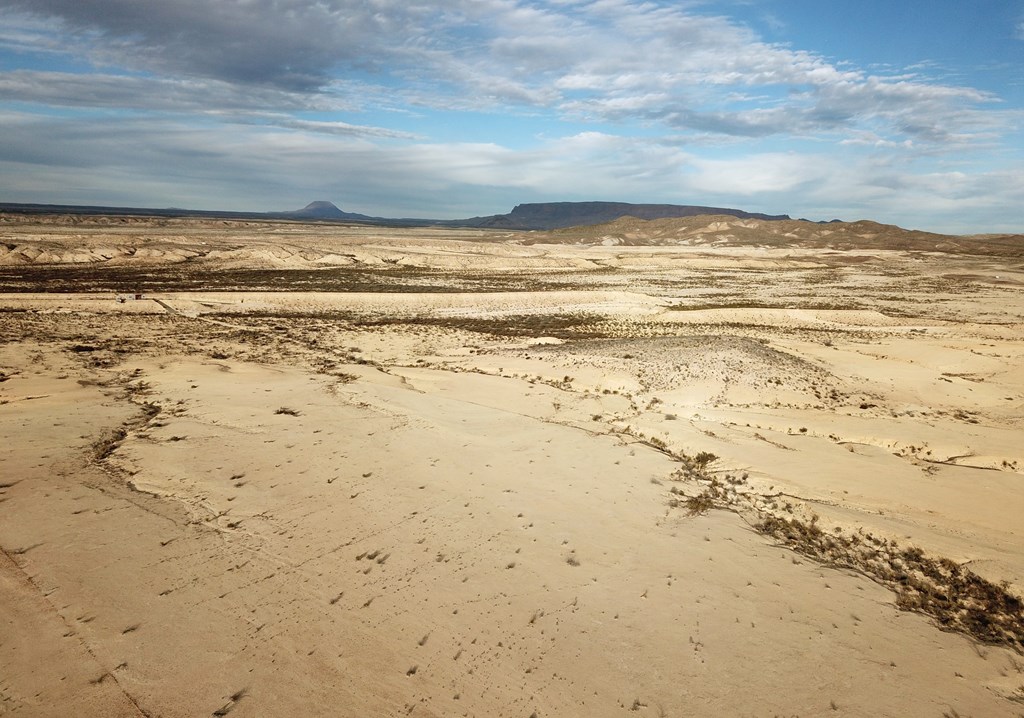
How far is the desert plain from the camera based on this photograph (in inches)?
205

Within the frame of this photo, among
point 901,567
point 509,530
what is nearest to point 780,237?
point 901,567

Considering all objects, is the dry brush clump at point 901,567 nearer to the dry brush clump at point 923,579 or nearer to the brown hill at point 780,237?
the dry brush clump at point 923,579

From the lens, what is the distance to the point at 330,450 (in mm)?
10227

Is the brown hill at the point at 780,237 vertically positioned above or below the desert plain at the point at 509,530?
above

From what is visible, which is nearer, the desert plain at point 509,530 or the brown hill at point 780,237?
the desert plain at point 509,530

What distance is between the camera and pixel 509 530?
780cm

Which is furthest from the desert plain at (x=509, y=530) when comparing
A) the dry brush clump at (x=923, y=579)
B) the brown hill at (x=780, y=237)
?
the brown hill at (x=780, y=237)

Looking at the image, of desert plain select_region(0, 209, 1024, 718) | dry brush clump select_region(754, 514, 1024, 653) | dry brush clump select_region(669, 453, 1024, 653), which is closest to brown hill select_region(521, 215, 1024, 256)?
desert plain select_region(0, 209, 1024, 718)

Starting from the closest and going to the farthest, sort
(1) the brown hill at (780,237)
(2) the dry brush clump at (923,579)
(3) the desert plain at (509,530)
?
(3) the desert plain at (509,530)
(2) the dry brush clump at (923,579)
(1) the brown hill at (780,237)

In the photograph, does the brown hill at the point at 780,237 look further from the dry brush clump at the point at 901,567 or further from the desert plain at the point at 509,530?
the dry brush clump at the point at 901,567

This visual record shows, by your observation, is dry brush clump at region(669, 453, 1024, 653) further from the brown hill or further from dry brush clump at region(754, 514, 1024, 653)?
the brown hill

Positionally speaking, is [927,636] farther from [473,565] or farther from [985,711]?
[473,565]

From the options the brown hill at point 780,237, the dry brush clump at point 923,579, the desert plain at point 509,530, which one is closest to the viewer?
the desert plain at point 509,530

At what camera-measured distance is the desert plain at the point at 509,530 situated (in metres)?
5.20
